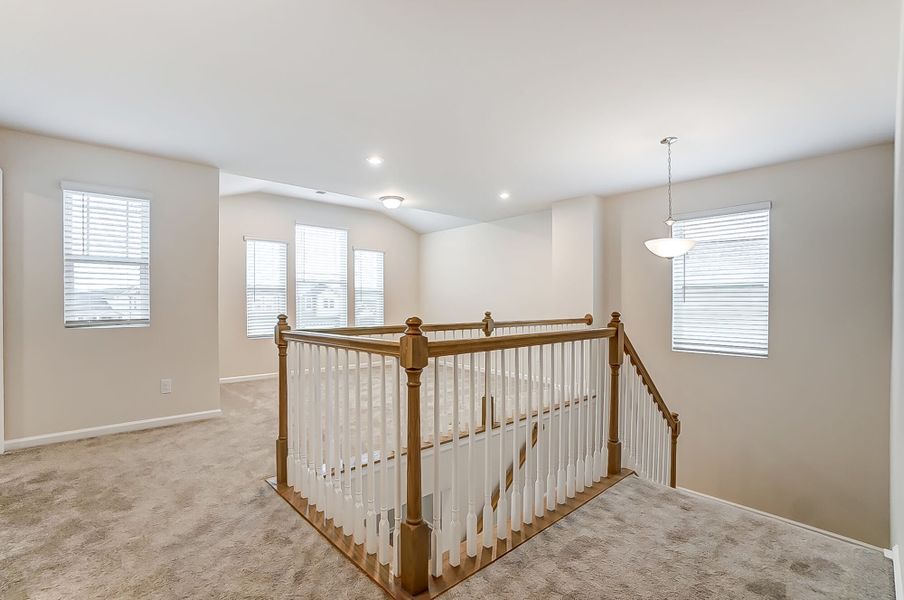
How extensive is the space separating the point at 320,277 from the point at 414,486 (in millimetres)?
5821

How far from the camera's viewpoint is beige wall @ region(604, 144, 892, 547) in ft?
12.0

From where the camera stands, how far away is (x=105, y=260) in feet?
12.1

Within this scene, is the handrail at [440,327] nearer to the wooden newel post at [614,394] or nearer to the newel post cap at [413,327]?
the newel post cap at [413,327]

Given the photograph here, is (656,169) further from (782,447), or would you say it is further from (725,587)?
(725,587)

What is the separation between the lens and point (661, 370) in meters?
5.00

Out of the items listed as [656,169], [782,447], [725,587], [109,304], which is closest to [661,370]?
[782,447]

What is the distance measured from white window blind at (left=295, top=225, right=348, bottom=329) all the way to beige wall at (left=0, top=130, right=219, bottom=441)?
2.55 m

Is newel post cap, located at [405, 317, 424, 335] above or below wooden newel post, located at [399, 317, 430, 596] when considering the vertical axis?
above

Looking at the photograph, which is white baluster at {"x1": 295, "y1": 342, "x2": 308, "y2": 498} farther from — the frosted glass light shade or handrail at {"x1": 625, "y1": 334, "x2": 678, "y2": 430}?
the frosted glass light shade

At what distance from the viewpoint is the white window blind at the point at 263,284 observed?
629 cm

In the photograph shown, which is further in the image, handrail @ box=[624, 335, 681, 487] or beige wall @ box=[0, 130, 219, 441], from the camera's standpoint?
beige wall @ box=[0, 130, 219, 441]

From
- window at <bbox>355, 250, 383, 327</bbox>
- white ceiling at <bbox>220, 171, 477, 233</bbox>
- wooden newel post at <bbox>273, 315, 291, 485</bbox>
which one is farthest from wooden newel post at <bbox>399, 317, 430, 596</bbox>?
window at <bbox>355, 250, 383, 327</bbox>

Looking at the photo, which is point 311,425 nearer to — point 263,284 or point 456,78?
point 456,78

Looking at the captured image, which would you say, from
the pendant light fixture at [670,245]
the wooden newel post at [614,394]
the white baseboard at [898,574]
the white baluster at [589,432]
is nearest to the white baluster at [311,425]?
the white baluster at [589,432]
